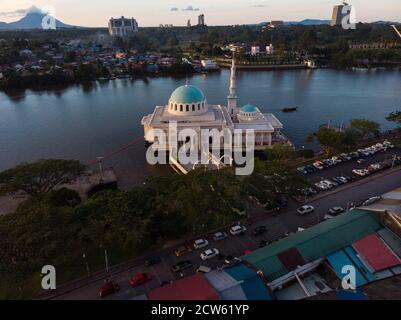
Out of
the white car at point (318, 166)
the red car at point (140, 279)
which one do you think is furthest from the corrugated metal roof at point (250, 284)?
the white car at point (318, 166)

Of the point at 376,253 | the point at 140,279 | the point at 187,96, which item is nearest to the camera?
the point at 376,253

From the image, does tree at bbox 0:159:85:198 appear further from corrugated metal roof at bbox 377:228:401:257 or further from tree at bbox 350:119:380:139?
tree at bbox 350:119:380:139

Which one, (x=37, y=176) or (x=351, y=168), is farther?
(x=351, y=168)

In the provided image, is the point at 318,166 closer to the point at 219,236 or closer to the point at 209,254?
the point at 219,236

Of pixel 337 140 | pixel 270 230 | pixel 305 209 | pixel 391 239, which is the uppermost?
pixel 337 140

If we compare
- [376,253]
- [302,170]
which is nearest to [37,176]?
[302,170]

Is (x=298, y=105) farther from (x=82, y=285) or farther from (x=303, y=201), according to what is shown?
(x=82, y=285)

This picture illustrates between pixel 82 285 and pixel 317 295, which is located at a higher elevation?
pixel 317 295

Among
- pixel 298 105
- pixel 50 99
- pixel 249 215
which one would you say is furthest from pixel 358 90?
pixel 50 99
